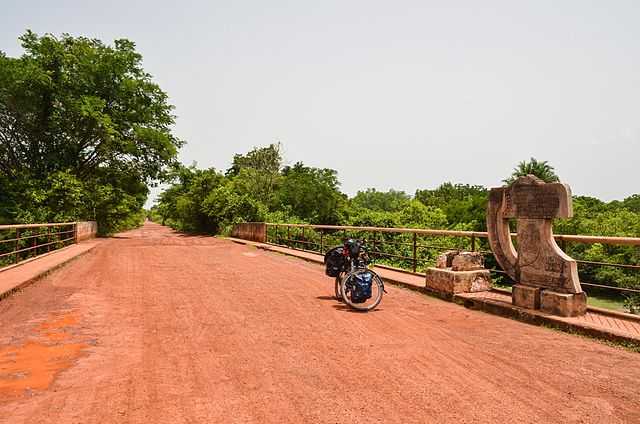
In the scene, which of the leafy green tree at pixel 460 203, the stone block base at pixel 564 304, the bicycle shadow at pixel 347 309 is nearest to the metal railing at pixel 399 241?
the stone block base at pixel 564 304

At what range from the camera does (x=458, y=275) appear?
358 inches

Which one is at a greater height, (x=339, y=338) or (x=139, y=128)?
(x=139, y=128)

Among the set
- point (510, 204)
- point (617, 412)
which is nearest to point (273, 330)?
point (617, 412)

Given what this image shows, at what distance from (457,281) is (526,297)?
1.51 m

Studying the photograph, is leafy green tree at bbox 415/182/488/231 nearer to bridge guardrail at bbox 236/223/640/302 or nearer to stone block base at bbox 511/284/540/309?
bridge guardrail at bbox 236/223/640/302

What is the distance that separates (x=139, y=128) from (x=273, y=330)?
3182 centimetres

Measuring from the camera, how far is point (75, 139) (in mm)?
33938

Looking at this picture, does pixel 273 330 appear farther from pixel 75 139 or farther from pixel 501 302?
pixel 75 139

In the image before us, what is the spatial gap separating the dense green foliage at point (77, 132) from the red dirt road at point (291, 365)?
25.4 metres

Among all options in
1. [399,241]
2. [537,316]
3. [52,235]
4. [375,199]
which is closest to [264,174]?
[399,241]

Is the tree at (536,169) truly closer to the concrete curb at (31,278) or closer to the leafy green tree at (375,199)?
the concrete curb at (31,278)

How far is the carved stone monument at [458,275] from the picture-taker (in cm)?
910

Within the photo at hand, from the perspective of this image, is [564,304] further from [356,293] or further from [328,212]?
[328,212]

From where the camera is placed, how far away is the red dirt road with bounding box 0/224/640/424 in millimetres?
3768
